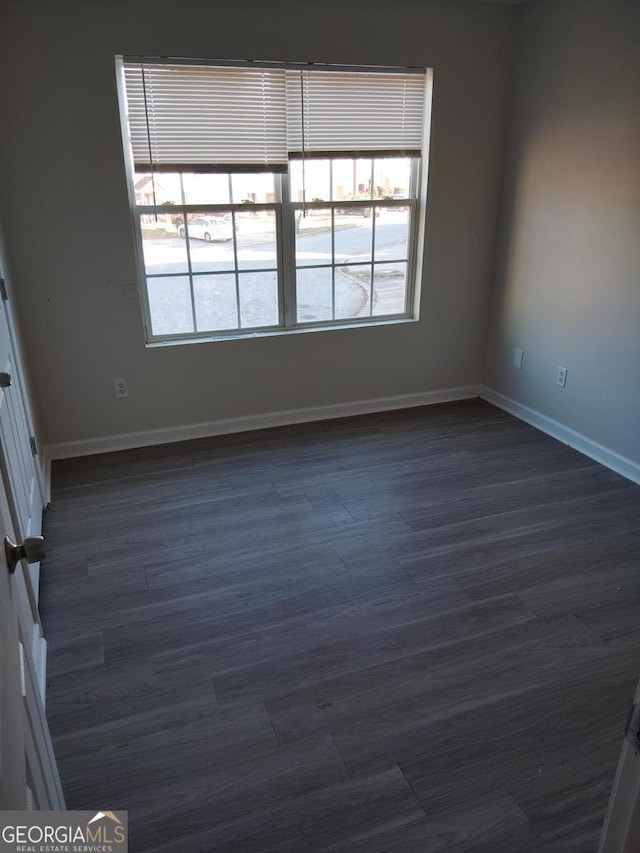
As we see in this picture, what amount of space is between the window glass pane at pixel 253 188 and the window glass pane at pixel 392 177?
684mm

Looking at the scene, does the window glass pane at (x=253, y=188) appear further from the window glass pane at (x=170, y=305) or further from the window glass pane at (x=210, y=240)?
the window glass pane at (x=170, y=305)

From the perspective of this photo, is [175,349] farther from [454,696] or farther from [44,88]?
[454,696]

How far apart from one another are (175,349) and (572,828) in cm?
298

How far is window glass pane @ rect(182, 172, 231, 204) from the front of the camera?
345 cm

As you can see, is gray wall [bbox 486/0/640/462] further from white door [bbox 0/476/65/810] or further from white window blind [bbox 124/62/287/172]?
white door [bbox 0/476/65/810]

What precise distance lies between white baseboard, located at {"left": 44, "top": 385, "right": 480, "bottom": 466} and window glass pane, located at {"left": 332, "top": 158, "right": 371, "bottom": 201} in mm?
1341

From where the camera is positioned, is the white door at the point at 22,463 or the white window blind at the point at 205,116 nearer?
the white door at the point at 22,463

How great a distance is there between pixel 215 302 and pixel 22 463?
1.61m

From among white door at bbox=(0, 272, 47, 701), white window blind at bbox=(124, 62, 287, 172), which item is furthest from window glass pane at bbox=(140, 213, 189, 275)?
white door at bbox=(0, 272, 47, 701)

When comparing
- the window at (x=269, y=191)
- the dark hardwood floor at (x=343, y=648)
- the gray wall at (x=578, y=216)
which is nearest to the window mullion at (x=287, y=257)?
the window at (x=269, y=191)

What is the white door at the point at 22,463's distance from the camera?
1.97m

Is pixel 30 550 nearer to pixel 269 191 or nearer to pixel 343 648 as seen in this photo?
pixel 343 648

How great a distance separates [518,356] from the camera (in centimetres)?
414

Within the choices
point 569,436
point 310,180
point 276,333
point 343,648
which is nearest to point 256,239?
point 310,180
